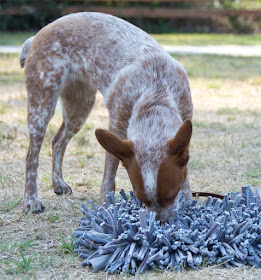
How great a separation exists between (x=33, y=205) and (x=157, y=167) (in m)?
1.23

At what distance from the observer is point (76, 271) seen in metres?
2.52

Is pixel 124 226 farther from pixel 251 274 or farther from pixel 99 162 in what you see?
pixel 99 162

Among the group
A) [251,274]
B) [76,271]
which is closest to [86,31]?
[76,271]

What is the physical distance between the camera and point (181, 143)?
103 inches

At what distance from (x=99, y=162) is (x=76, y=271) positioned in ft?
6.84

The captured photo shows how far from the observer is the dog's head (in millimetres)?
2604

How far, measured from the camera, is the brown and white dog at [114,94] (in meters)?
2.71

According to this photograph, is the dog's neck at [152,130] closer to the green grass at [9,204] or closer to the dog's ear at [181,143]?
the dog's ear at [181,143]

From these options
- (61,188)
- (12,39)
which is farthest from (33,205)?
(12,39)

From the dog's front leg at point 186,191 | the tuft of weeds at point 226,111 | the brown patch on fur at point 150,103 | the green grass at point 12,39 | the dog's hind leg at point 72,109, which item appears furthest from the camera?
the green grass at point 12,39

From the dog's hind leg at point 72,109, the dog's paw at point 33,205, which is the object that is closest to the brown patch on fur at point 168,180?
the dog's paw at point 33,205

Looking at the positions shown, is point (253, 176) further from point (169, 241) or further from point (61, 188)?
point (169, 241)

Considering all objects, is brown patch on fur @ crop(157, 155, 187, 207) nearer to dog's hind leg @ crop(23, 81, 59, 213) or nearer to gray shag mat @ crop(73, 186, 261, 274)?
gray shag mat @ crop(73, 186, 261, 274)

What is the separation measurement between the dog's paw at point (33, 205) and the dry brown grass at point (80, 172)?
0.21ft
